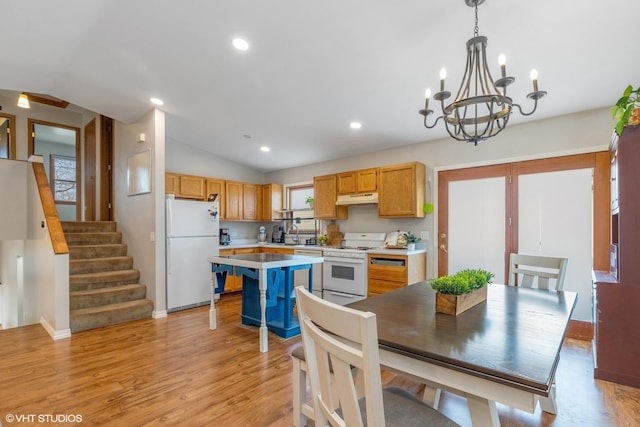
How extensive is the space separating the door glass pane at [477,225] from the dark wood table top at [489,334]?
2.01 m

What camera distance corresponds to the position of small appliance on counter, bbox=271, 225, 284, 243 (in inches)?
244

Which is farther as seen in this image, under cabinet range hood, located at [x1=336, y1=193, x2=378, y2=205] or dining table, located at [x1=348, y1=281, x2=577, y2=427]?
under cabinet range hood, located at [x1=336, y1=193, x2=378, y2=205]

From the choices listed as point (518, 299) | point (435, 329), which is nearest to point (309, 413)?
point (435, 329)

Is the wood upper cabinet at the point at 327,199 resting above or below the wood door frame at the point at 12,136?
below

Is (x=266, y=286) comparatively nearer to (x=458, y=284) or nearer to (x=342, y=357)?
(x=458, y=284)

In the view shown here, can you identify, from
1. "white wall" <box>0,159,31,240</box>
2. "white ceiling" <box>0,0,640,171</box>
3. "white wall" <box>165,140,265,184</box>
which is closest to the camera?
"white ceiling" <box>0,0,640,171</box>

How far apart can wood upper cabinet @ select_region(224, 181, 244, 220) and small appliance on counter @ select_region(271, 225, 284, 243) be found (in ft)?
2.40

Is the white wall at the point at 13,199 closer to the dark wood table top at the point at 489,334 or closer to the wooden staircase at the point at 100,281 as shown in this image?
the wooden staircase at the point at 100,281

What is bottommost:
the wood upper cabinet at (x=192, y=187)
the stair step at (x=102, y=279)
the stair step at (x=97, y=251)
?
the stair step at (x=102, y=279)

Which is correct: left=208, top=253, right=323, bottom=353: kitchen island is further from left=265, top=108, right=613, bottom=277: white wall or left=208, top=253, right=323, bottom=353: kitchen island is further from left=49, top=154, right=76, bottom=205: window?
left=49, top=154, right=76, bottom=205: window


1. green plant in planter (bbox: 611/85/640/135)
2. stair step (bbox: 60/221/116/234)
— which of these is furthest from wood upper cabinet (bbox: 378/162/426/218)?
stair step (bbox: 60/221/116/234)

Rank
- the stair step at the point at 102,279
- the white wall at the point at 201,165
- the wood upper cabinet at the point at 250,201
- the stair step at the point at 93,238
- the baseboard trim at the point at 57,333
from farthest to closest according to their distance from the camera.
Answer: the wood upper cabinet at the point at 250,201, the white wall at the point at 201,165, the stair step at the point at 93,238, the stair step at the point at 102,279, the baseboard trim at the point at 57,333

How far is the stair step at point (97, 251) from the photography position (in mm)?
4496

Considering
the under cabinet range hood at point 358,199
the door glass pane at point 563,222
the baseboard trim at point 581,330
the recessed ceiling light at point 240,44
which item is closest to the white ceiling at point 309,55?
the recessed ceiling light at point 240,44
